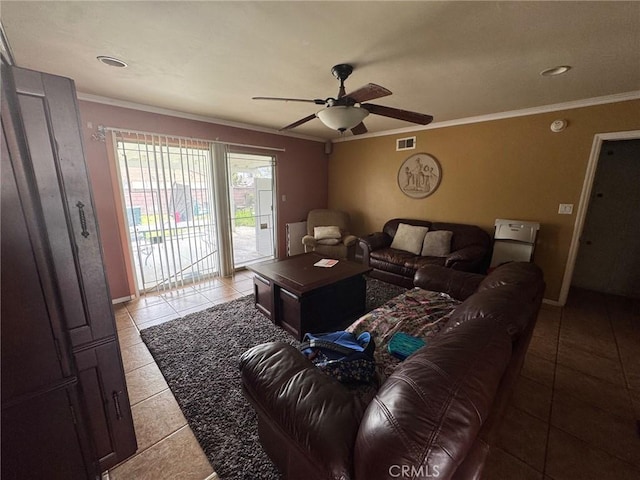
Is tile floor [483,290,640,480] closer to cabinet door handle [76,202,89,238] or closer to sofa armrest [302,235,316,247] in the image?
cabinet door handle [76,202,89,238]

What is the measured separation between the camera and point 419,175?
4047mm

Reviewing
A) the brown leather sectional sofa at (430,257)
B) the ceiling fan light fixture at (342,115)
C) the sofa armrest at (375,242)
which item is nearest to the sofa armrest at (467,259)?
the brown leather sectional sofa at (430,257)

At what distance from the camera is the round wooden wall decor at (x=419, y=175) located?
3887mm

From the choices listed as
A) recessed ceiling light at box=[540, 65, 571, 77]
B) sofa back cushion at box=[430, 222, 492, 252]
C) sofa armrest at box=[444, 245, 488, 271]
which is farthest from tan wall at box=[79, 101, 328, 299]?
recessed ceiling light at box=[540, 65, 571, 77]

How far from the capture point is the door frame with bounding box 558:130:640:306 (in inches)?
101

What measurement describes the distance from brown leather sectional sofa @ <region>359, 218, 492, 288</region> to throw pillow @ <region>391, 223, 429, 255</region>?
0.11 metres

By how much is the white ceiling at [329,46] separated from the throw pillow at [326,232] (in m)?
2.25

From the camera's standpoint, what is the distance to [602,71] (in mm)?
2018

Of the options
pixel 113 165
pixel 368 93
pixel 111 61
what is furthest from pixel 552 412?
pixel 113 165

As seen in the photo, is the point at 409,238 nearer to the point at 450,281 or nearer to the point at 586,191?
the point at 450,281

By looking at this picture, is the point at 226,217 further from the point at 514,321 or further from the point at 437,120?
the point at 514,321

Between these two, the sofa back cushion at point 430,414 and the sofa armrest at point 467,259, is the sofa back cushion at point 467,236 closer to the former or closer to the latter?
the sofa armrest at point 467,259

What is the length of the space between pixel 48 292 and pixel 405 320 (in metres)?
1.91

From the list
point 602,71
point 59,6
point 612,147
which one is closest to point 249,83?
point 59,6
